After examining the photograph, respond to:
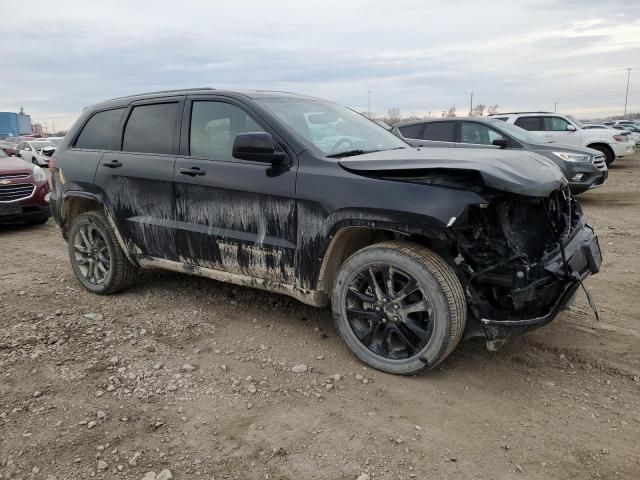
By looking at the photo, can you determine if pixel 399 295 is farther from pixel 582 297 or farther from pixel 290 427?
pixel 582 297

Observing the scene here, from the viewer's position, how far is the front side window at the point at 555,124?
47.3ft

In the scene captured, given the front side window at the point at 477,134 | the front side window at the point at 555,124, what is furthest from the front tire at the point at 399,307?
the front side window at the point at 555,124

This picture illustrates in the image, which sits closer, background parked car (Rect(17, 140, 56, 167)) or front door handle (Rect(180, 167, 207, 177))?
front door handle (Rect(180, 167, 207, 177))

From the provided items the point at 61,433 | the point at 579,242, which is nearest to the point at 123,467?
the point at 61,433

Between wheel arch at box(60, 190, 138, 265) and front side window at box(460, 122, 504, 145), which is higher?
front side window at box(460, 122, 504, 145)

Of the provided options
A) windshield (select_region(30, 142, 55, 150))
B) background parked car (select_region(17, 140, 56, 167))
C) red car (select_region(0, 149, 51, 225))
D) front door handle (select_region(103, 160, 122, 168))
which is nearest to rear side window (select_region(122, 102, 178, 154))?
front door handle (select_region(103, 160, 122, 168))

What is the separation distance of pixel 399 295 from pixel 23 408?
2.29 m

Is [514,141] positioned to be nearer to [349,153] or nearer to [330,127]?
[330,127]

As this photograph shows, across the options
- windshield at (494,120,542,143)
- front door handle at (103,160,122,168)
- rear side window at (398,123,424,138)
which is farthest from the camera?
rear side window at (398,123,424,138)

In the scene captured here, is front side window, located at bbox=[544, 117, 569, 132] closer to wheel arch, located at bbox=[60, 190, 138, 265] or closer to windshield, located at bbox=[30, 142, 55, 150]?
wheel arch, located at bbox=[60, 190, 138, 265]

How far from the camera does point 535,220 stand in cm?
330

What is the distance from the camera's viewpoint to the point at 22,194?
826 cm

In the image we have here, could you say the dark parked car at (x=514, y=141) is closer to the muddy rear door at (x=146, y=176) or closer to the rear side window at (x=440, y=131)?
the rear side window at (x=440, y=131)

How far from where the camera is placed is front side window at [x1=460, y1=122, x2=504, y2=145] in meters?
9.76
